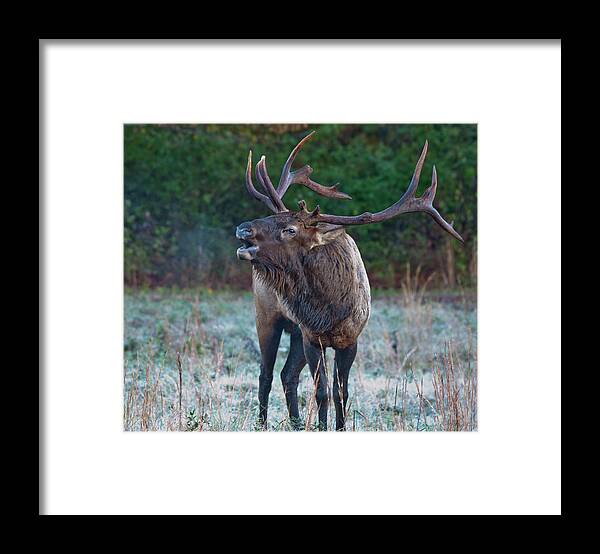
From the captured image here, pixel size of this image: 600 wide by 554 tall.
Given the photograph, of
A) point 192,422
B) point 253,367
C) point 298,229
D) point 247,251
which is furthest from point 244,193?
point 247,251

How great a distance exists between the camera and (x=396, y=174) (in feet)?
40.1

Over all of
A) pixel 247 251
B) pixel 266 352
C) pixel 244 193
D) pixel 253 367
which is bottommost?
pixel 253 367

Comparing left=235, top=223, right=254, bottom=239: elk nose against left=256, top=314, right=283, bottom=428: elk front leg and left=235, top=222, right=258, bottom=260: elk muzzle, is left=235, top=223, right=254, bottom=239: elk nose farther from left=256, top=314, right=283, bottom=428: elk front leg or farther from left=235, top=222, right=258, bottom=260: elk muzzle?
left=256, top=314, right=283, bottom=428: elk front leg

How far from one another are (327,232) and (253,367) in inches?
111

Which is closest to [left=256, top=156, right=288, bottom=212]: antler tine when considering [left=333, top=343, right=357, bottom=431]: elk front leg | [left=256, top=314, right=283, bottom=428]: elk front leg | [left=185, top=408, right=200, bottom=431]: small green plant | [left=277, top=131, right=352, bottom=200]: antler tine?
[left=277, top=131, right=352, bottom=200]: antler tine

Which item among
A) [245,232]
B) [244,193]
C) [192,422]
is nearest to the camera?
[245,232]

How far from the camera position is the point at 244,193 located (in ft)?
41.3

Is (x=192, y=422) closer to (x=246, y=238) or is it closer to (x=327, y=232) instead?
(x=246, y=238)

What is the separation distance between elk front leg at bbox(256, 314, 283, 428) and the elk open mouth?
2.75ft

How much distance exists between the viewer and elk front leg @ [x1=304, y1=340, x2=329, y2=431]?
6078 mm
